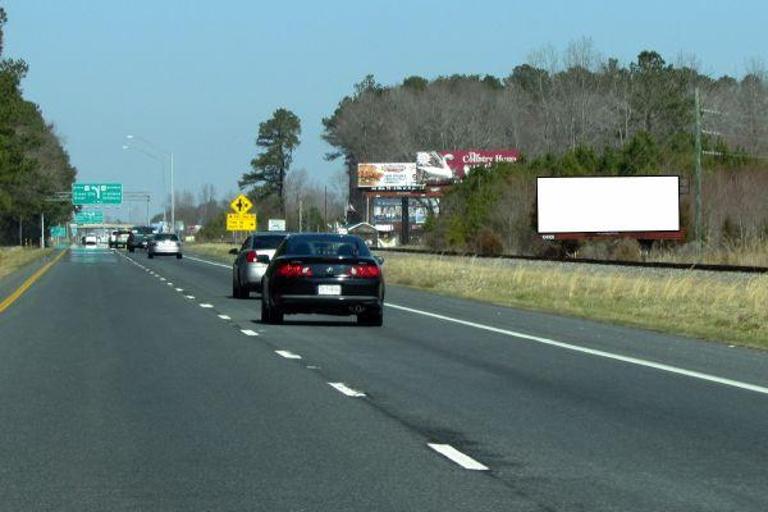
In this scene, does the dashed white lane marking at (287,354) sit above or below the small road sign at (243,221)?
below

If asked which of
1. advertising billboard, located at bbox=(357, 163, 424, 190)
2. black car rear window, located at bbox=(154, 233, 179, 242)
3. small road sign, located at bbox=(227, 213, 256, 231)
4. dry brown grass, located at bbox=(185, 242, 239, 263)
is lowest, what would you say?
dry brown grass, located at bbox=(185, 242, 239, 263)

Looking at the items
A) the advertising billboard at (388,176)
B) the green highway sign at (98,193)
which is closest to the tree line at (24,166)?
the green highway sign at (98,193)

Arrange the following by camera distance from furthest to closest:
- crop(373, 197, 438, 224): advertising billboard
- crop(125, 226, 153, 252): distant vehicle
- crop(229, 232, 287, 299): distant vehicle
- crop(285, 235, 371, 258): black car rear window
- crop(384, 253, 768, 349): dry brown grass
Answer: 1. crop(373, 197, 438, 224): advertising billboard
2. crop(125, 226, 153, 252): distant vehicle
3. crop(229, 232, 287, 299): distant vehicle
4. crop(384, 253, 768, 349): dry brown grass
5. crop(285, 235, 371, 258): black car rear window

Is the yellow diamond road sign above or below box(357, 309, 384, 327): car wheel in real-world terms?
above

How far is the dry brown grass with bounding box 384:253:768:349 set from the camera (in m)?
27.2

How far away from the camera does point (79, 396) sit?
15242 millimetres

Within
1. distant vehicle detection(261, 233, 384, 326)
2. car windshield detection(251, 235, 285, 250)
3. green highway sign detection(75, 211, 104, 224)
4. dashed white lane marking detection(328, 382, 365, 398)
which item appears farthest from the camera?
green highway sign detection(75, 211, 104, 224)

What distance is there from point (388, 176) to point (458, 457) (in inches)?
5325

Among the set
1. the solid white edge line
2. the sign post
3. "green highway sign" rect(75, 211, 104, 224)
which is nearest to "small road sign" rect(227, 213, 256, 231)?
the sign post

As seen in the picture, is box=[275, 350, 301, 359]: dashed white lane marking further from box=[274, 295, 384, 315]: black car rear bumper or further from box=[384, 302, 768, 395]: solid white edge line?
box=[274, 295, 384, 315]: black car rear bumper

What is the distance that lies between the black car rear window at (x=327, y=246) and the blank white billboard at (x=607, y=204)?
50949 mm

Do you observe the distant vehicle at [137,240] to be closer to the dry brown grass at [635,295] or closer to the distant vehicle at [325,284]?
the dry brown grass at [635,295]

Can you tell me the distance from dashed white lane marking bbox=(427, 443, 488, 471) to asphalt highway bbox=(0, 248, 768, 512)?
3 centimetres

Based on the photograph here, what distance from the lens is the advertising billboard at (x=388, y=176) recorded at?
477ft
